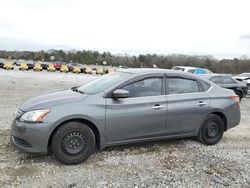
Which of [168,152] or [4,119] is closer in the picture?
[168,152]

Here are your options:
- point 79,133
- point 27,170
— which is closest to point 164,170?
point 79,133

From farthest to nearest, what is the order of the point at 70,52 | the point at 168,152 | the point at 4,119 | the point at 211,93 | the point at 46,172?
the point at 70,52, the point at 4,119, the point at 211,93, the point at 168,152, the point at 46,172

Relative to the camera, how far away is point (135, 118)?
429cm

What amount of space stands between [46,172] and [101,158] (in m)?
0.96

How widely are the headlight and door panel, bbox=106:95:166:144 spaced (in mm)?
1025

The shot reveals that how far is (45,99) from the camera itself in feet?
13.6

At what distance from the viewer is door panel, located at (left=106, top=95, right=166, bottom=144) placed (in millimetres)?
4148

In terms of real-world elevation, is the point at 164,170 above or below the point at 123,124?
below

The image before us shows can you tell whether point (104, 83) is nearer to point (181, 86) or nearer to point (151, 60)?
point (181, 86)

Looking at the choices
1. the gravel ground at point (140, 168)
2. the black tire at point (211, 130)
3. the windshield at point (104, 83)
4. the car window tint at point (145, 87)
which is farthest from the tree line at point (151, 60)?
the gravel ground at point (140, 168)

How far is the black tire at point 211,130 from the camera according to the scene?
504cm

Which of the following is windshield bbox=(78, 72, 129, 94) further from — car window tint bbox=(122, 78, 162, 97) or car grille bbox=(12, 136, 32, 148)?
car grille bbox=(12, 136, 32, 148)

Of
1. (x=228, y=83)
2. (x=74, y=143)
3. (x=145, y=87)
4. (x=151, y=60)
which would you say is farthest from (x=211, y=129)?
(x=151, y=60)

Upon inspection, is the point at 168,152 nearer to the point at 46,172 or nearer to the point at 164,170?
the point at 164,170
